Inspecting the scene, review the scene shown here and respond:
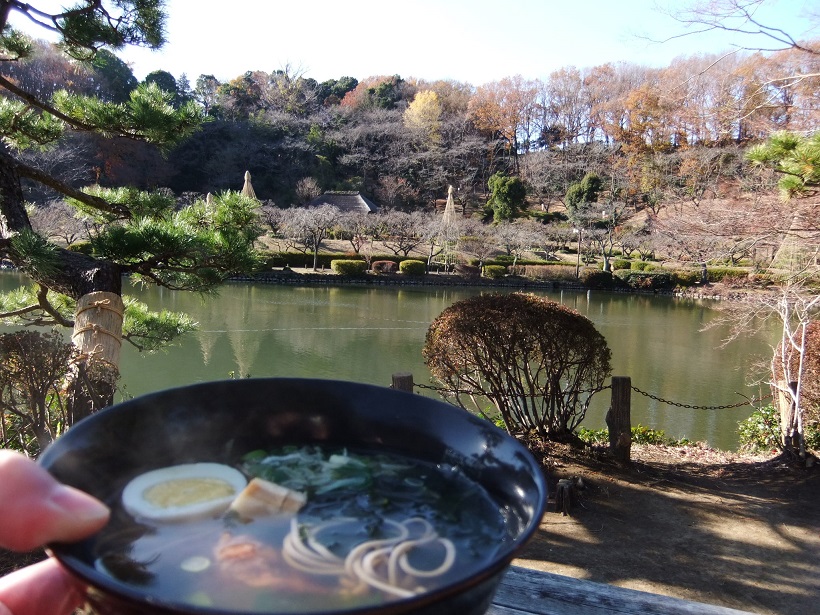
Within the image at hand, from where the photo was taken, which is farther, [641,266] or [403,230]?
[403,230]

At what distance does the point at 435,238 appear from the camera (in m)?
25.5

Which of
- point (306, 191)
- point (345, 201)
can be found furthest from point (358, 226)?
point (306, 191)

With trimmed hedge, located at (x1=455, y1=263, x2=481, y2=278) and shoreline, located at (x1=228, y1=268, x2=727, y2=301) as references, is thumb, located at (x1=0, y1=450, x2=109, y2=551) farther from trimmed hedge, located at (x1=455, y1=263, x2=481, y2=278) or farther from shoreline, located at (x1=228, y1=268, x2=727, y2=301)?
trimmed hedge, located at (x1=455, y1=263, x2=481, y2=278)

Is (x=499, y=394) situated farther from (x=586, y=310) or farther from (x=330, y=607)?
(x=586, y=310)

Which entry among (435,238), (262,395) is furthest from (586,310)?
(262,395)

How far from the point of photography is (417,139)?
36000 mm

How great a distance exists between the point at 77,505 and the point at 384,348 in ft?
34.0

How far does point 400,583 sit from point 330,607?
→ 56 millimetres

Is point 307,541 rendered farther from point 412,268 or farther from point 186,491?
point 412,268

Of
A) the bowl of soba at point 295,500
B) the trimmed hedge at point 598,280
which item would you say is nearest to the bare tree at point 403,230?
the trimmed hedge at point 598,280

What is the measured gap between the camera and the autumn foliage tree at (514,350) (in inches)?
175

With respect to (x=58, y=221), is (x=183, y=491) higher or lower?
lower

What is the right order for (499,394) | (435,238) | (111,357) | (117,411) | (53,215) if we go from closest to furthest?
(117,411)
(111,357)
(499,394)
(53,215)
(435,238)

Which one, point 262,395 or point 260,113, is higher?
point 260,113
